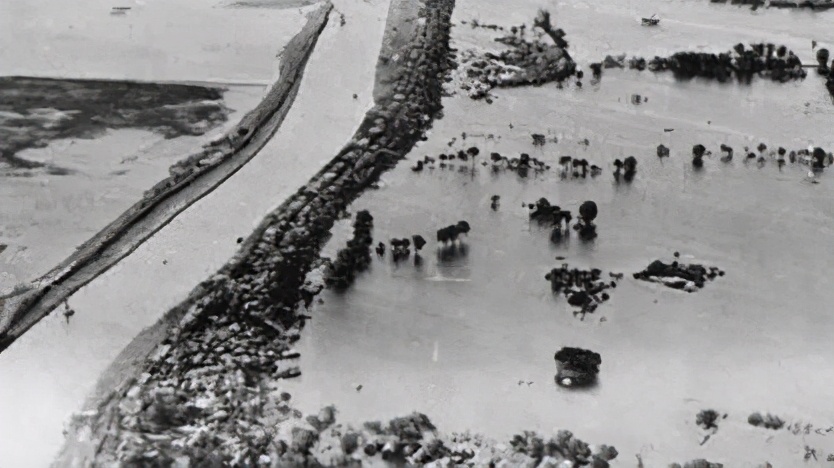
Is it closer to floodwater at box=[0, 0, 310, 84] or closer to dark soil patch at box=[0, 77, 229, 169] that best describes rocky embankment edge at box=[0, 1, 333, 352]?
dark soil patch at box=[0, 77, 229, 169]

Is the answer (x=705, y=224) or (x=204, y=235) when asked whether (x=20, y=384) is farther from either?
(x=705, y=224)

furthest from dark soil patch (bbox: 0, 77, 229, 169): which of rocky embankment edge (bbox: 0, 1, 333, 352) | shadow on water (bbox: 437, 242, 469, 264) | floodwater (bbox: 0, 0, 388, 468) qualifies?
shadow on water (bbox: 437, 242, 469, 264)

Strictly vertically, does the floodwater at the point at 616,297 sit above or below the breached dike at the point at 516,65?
below

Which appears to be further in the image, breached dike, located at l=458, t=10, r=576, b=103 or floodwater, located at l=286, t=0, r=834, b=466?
breached dike, located at l=458, t=10, r=576, b=103

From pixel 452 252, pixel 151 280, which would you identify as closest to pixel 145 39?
pixel 151 280

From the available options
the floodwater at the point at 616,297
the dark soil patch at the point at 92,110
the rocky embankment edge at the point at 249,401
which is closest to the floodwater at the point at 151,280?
the rocky embankment edge at the point at 249,401

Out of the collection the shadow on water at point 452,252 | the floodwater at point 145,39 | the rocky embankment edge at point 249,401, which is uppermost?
the floodwater at point 145,39

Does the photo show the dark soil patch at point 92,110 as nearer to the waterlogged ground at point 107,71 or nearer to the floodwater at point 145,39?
the waterlogged ground at point 107,71
